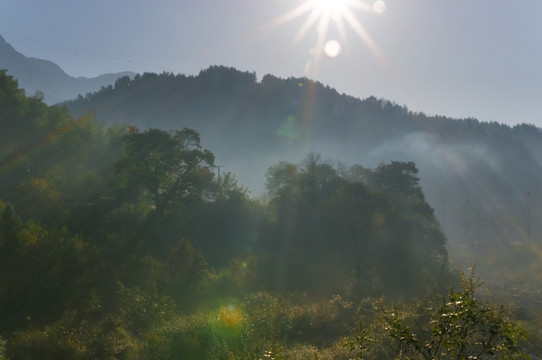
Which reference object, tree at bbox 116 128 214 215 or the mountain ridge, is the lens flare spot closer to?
tree at bbox 116 128 214 215

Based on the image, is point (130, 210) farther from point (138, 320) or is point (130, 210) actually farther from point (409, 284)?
point (409, 284)

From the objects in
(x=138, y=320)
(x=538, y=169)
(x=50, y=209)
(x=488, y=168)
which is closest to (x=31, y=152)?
(x=50, y=209)

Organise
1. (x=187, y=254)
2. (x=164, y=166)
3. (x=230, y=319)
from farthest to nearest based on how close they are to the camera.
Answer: (x=164, y=166), (x=187, y=254), (x=230, y=319)

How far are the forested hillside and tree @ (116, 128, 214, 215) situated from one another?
81679 mm

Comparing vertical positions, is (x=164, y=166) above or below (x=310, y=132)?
below

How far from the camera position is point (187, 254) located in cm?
2767

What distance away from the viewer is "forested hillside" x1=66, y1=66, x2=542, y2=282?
13262 cm

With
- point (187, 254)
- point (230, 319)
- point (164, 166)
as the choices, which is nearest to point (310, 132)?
point (164, 166)

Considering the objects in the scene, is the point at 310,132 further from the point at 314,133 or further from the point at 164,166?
the point at 164,166

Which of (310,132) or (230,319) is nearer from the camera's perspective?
(230,319)

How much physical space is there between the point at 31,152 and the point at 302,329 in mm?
32015

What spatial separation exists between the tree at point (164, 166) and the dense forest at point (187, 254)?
Result: 15 cm

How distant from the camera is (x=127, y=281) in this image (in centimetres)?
2228

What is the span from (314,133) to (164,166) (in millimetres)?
120396
